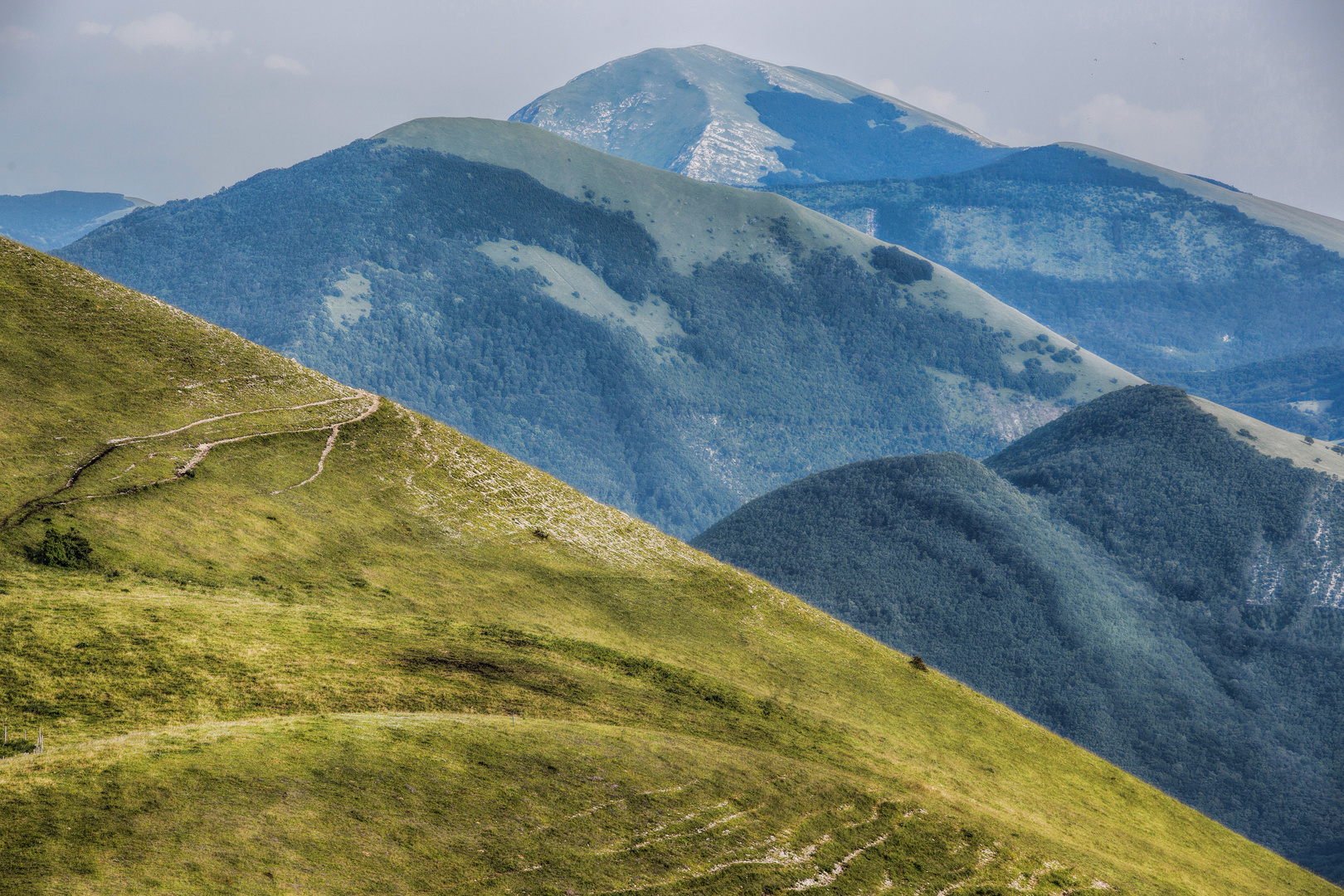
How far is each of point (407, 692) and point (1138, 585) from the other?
426 feet

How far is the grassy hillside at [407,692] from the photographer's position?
19.9 m

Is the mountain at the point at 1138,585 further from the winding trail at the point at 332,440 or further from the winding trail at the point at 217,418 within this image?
the winding trail at the point at 217,418

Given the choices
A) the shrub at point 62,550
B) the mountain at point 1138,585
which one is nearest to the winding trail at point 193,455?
the shrub at point 62,550

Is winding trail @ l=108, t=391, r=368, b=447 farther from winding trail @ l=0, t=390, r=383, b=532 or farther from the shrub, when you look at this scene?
the shrub

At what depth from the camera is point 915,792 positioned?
3231cm

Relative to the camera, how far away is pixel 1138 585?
131m

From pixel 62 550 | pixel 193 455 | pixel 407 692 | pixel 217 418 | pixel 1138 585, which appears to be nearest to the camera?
pixel 407 692

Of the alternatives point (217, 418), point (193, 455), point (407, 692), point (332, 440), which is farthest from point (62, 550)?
point (332, 440)

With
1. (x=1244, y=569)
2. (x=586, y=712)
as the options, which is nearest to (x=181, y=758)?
(x=586, y=712)

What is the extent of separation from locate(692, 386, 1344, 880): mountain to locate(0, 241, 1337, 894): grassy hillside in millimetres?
67655

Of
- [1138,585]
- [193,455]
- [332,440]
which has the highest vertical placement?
[1138,585]

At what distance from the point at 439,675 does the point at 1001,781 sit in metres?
25.4

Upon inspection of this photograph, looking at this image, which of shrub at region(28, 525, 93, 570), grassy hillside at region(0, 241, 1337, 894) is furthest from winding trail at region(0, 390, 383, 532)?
shrub at region(28, 525, 93, 570)

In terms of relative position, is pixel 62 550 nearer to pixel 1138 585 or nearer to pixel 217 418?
pixel 217 418
